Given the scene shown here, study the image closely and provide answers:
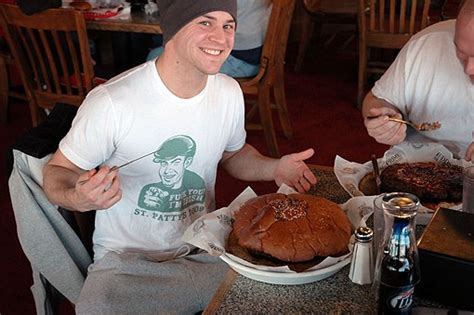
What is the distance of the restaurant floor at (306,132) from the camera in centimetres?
252

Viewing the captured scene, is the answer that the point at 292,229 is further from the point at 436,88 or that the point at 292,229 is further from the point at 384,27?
the point at 384,27

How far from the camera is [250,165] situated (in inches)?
65.9

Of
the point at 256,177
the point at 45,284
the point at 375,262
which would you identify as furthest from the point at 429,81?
the point at 45,284

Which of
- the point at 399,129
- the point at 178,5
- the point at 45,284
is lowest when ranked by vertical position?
the point at 45,284

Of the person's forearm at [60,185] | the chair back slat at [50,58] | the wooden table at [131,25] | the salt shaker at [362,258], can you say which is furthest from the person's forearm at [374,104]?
the chair back slat at [50,58]

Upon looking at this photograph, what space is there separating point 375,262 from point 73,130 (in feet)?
2.46

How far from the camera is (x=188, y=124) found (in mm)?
1529

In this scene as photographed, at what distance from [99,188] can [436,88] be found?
3.08 feet

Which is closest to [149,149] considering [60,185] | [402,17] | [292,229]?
[60,185]

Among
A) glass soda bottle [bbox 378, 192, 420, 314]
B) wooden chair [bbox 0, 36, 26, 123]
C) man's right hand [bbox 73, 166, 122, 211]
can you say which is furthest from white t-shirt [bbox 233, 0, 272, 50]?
glass soda bottle [bbox 378, 192, 420, 314]

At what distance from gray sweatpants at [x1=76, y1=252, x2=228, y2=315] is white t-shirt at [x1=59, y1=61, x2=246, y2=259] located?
0.09 meters

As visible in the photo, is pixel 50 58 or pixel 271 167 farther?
pixel 50 58

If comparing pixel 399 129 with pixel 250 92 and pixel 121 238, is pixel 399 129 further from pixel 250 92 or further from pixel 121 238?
pixel 250 92

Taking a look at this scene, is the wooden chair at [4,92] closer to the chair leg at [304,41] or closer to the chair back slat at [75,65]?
the chair back slat at [75,65]
